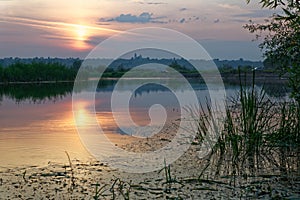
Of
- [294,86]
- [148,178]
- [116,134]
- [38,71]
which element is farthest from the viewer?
[38,71]

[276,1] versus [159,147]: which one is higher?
[276,1]

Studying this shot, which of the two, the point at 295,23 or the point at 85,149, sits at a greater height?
the point at 295,23

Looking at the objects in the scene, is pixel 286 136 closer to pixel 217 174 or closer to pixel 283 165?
pixel 283 165

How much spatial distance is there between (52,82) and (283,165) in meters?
41.4

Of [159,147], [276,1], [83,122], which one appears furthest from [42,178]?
[83,122]

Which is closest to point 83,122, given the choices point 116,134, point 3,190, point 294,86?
point 116,134

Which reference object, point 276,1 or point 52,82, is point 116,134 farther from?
point 52,82

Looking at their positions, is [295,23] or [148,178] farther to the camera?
[148,178]

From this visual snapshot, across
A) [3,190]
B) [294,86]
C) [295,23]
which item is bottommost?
[3,190]

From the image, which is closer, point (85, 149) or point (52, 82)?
point (85, 149)

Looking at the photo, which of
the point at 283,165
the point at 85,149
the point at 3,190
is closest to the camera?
the point at 3,190

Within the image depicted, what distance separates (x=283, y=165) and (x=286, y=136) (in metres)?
1.37

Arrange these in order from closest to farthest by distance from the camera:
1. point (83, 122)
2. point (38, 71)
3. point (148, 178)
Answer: point (148, 178)
point (83, 122)
point (38, 71)

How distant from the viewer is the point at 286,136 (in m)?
8.61
